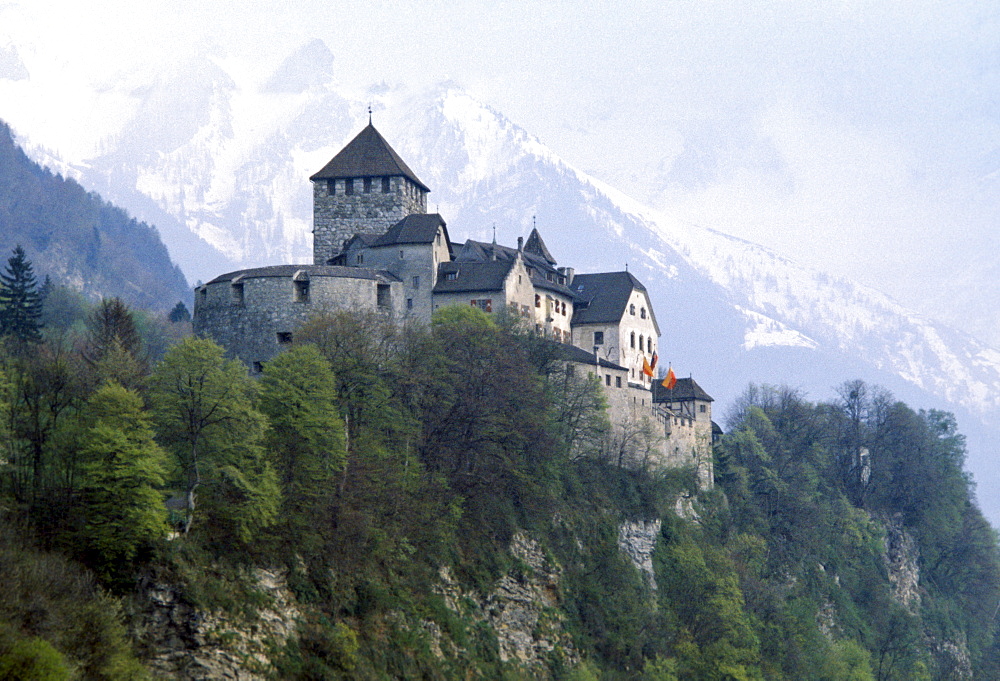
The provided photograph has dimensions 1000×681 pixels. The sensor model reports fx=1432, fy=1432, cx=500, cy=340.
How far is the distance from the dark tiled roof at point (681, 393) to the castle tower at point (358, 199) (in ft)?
70.1

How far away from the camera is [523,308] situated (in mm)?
90938

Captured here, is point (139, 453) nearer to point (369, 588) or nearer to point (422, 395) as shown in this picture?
point (369, 588)

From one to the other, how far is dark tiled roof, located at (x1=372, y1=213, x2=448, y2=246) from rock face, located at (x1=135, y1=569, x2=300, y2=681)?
37484mm

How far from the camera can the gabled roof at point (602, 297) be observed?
322 feet

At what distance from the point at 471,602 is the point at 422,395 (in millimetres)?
10967

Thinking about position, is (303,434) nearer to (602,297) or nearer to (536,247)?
(602,297)

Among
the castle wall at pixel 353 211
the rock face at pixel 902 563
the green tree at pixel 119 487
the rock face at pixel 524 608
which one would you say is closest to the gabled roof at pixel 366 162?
the castle wall at pixel 353 211

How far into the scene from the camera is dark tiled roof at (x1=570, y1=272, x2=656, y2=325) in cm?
9825

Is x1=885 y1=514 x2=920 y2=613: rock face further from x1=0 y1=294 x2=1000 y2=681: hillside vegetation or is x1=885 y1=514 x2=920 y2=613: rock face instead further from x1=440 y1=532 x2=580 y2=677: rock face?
x1=440 y1=532 x2=580 y2=677: rock face

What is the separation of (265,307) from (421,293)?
1126 cm

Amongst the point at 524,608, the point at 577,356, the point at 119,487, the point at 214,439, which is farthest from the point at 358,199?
the point at 119,487

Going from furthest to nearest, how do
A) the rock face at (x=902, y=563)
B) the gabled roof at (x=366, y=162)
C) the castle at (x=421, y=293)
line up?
the rock face at (x=902, y=563), the gabled roof at (x=366, y=162), the castle at (x=421, y=293)

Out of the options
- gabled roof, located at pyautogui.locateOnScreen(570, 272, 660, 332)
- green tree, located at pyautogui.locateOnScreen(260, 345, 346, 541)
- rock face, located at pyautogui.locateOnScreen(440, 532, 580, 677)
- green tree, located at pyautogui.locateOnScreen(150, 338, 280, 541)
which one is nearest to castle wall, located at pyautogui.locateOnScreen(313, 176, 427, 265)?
gabled roof, located at pyautogui.locateOnScreen(570, 272, 660, 332)

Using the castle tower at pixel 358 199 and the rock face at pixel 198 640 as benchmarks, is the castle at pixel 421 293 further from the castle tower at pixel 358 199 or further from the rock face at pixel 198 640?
the rock face at pixel 198 640
